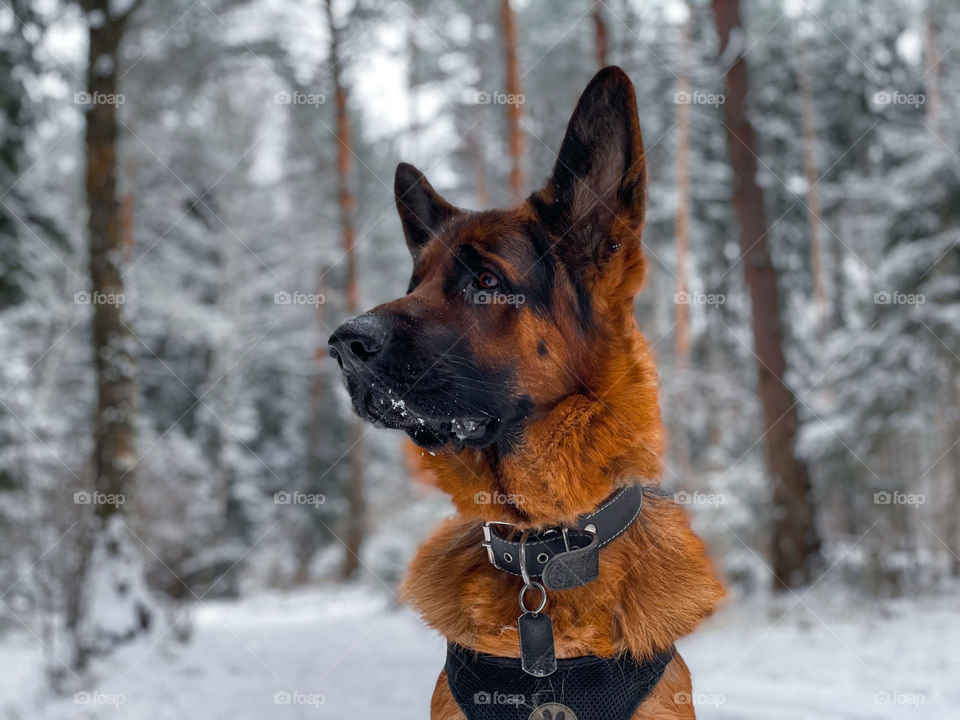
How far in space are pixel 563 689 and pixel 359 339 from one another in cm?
122

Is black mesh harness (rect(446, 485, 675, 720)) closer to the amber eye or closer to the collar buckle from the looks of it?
the collar buckle

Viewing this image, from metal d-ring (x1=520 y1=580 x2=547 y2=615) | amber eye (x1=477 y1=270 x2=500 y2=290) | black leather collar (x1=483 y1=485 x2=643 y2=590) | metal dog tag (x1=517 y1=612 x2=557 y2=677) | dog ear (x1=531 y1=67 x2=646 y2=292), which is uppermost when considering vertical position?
dog ear (x1=531 y1=67 x2=646 y2=292)

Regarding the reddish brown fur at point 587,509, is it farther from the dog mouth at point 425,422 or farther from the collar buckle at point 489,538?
the dog mouth at point 425,422

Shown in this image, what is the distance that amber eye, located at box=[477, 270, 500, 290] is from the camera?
2.56 m

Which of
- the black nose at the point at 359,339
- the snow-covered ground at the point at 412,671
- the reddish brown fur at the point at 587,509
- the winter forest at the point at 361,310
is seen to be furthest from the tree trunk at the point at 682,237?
the black nose at the point at 359,339

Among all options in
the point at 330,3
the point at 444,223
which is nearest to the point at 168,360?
the point at 330,3

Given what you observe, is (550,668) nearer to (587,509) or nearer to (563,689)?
(563,689)

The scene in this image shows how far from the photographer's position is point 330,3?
1157cm

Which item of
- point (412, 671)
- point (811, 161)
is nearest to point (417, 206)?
point (412, 671)

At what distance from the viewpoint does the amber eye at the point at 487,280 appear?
2.56m

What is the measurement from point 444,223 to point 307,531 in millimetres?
17645

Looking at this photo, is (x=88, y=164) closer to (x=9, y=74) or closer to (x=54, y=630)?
(x=9, y=74)

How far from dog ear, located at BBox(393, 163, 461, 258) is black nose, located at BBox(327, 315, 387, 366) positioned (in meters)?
0.87

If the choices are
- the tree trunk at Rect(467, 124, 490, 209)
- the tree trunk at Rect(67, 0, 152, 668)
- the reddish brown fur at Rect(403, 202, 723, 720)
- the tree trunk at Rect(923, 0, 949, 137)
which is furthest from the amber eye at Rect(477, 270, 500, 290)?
the tree trunk at Rect(467, 124, 490, 209)
